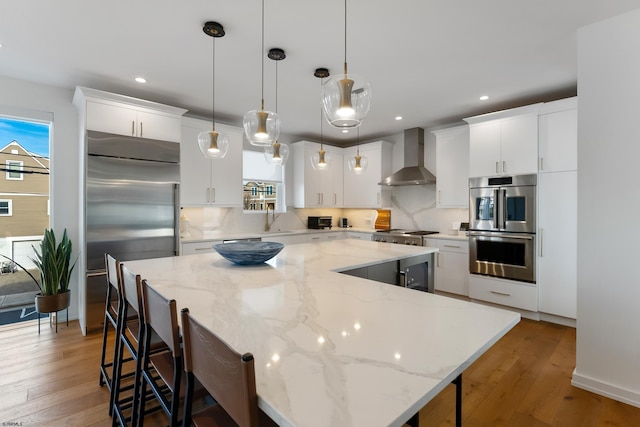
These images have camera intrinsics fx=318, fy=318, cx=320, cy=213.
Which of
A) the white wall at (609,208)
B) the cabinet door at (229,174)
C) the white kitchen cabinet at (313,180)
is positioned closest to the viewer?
the white wall at (609,208)

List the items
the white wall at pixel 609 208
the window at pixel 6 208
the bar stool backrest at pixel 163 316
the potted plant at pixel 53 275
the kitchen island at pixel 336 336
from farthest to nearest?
the window at pixel 6 208, the potted plant at pixel 53 275, the white wall at pixel 609 208, the bar stool backrest at pixel 163 316, the kitchen island at pixel 336 336

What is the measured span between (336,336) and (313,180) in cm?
453

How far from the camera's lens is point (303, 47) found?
256 cm

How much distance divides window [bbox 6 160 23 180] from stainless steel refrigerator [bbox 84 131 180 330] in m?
1.10

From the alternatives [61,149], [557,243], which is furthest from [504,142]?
[61,149]

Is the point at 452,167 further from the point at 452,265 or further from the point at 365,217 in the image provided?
the point at 365,217

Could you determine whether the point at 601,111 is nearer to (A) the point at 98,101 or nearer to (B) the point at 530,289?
(B) the point at 530,289

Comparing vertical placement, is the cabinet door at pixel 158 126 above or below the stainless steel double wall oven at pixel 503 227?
above

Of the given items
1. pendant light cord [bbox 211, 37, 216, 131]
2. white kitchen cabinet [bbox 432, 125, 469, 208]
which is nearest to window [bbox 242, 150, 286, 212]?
pendant light cord [bbox 211, 37, 216, 131]

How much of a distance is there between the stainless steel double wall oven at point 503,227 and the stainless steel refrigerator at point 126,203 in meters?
3.62

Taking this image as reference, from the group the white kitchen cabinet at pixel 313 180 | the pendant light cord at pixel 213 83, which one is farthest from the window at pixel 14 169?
the white kitchen cabinet at pixel 313 180

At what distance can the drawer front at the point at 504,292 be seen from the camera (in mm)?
3605

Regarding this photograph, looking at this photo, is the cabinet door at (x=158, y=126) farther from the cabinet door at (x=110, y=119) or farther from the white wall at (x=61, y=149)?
the white wall at (x=61, y=149)

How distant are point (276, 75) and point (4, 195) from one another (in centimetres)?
321
